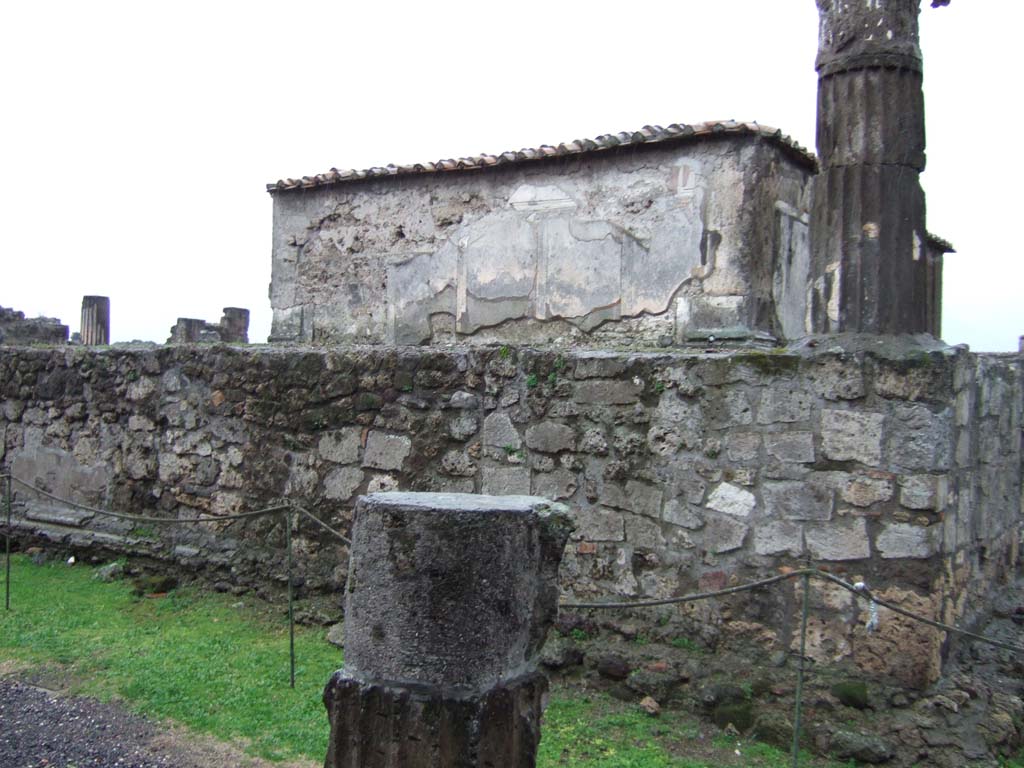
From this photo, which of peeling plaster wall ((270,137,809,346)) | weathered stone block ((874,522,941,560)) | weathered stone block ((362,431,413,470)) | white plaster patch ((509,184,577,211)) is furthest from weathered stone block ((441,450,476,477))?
white plaster patch ((509,184,577,211))

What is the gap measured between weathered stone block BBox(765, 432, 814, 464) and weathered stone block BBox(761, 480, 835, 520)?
0.11 m

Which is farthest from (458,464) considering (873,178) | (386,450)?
(873,178)

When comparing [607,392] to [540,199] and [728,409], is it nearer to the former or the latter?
[728,409]

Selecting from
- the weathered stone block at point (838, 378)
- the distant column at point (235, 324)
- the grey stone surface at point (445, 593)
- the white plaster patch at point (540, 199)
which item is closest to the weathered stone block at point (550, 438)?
the weathered stone block at point (838, 378)

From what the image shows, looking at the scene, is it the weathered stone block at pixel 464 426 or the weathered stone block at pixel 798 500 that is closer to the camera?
the weathered stone block at pixel 798 500

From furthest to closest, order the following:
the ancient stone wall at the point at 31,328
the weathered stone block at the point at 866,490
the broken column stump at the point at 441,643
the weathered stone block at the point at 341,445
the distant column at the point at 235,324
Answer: the distant column at the point at 235,324 < the ancient stone wall at the point at 31,328 < the weathered stone block at the point at 341,445 < the weathered stone block at the point at 866,490 < the broken column stump at the point at 441,643

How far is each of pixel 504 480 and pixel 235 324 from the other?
15320 millimetres

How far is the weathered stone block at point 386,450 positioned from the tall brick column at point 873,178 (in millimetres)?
2545

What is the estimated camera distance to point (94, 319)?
16.6 metres

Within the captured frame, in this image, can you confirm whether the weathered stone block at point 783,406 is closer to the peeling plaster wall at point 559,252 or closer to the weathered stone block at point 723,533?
the weathered stone block at point 723,533

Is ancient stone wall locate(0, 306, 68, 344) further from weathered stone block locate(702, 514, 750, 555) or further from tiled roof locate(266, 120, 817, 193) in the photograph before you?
weathered stone block locate(702, 514, 750, 555)

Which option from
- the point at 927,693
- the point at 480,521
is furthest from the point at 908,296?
Result: the point at 480,521

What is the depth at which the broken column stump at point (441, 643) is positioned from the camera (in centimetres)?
263

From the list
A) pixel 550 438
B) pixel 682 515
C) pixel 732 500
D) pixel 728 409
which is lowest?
pixel 682 515
